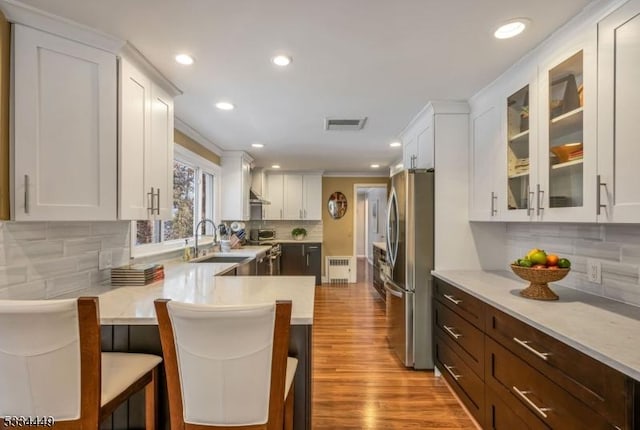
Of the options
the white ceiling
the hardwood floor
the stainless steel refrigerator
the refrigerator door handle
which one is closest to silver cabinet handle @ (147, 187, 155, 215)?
the white ceiling

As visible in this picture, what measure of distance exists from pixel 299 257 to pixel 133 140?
4661 mm

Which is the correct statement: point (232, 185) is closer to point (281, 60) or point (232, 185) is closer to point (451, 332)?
point (281, 60)

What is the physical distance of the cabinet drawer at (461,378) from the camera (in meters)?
1.99

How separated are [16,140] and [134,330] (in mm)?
992

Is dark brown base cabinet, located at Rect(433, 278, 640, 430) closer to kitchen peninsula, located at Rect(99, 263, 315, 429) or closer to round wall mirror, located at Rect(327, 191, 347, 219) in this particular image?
kitchen peninsula, located at Rect(99, 263, 315, 429)

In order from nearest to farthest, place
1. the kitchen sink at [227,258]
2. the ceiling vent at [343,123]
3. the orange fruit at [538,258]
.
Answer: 1. the orange fruit at [538,258]
2. the ceiling vent at [343,123]
3. the kitchen sink at [227,258]

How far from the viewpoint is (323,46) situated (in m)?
1.84

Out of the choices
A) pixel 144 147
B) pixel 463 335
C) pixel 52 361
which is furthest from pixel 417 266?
pixel 52 361

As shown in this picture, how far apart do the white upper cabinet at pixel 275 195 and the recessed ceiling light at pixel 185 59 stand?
4681mm

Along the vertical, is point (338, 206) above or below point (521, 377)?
above

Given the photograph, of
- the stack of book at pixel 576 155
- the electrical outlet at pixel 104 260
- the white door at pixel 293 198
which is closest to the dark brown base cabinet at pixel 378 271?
the white door at pixel 293 198

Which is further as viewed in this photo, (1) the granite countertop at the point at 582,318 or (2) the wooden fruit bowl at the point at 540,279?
(2) the wooden fruit bowl at the point at 540,279

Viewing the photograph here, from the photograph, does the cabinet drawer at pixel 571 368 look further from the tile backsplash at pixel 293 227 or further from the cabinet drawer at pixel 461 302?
the tile backsplash at pixel 293 227

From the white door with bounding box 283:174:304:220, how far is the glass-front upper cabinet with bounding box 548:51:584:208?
204 inches
